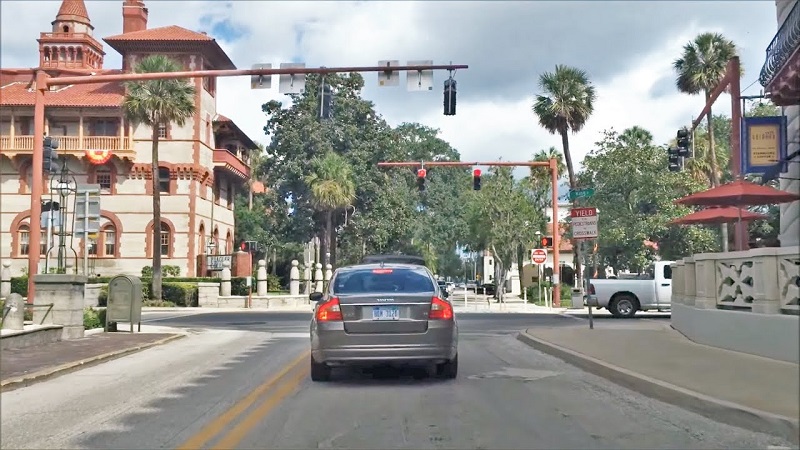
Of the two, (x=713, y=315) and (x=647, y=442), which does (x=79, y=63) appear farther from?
(x=647, y=442)

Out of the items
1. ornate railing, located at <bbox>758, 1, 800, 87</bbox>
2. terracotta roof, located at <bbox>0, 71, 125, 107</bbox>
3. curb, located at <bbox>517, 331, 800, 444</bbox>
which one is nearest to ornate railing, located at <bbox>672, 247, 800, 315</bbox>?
curb, located at <bbox>517, 331, 800, 444</bbox>

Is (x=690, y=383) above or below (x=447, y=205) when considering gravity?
below

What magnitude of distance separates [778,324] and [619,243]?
1320 inches

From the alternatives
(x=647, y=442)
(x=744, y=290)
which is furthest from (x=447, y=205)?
(x=647, y=442)

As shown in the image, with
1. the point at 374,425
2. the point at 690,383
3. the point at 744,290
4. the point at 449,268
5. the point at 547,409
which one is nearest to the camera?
the point at 374,425

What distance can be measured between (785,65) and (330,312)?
11.1m

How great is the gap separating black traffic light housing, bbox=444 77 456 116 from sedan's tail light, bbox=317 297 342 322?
29.3 feet

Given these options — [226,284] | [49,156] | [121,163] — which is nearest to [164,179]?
[121,163]

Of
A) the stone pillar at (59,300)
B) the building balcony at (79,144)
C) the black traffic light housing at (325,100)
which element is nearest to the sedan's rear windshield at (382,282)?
the black traffic light housing at (325,100)

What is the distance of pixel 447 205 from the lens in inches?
2995

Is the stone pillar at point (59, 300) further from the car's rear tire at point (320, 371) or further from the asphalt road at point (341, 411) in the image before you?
the car's rear tire at point (320, 371)

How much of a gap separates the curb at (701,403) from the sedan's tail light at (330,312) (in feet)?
12.5

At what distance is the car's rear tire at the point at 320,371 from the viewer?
35.0 ft

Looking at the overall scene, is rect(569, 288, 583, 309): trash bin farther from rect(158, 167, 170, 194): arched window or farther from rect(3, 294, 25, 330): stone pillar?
rect(158, 167, 170, 194): arched window
